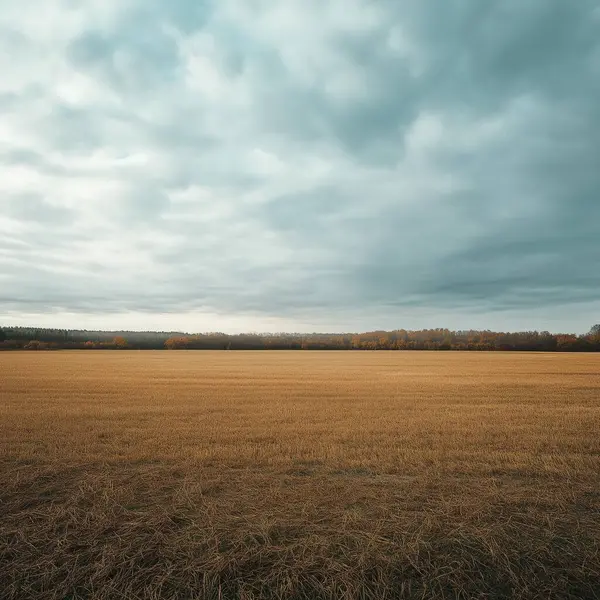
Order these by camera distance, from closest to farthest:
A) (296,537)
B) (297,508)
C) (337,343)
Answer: (296,537) < (297,508) < (337,343)

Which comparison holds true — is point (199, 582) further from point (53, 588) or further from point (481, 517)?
point (481, 517)

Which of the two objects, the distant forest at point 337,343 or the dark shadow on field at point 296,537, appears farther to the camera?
the distant forest at point 337,343

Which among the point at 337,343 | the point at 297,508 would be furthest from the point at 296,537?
the point at 337,343

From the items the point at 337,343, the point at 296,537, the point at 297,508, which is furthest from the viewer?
the point at 337,343

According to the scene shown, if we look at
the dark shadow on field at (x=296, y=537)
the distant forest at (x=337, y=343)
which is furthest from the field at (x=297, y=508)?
the distant forest at (x=337, y=343)

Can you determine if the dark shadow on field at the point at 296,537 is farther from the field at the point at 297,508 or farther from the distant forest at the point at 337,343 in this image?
the distant forest at the point at 337,343

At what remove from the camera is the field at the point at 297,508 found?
5.51m

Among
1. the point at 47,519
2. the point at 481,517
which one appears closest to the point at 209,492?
the point at 47,519

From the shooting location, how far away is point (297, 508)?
7.82 meters

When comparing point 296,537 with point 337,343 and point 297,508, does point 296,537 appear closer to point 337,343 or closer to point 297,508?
point 297,508

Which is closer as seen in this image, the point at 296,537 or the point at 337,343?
the point at 296,537

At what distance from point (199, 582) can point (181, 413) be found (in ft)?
46.3

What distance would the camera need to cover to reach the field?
5.51 meters

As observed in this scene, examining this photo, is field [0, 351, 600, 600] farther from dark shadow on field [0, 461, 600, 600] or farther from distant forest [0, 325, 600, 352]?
distant forest [0, 325, 600, 352]
